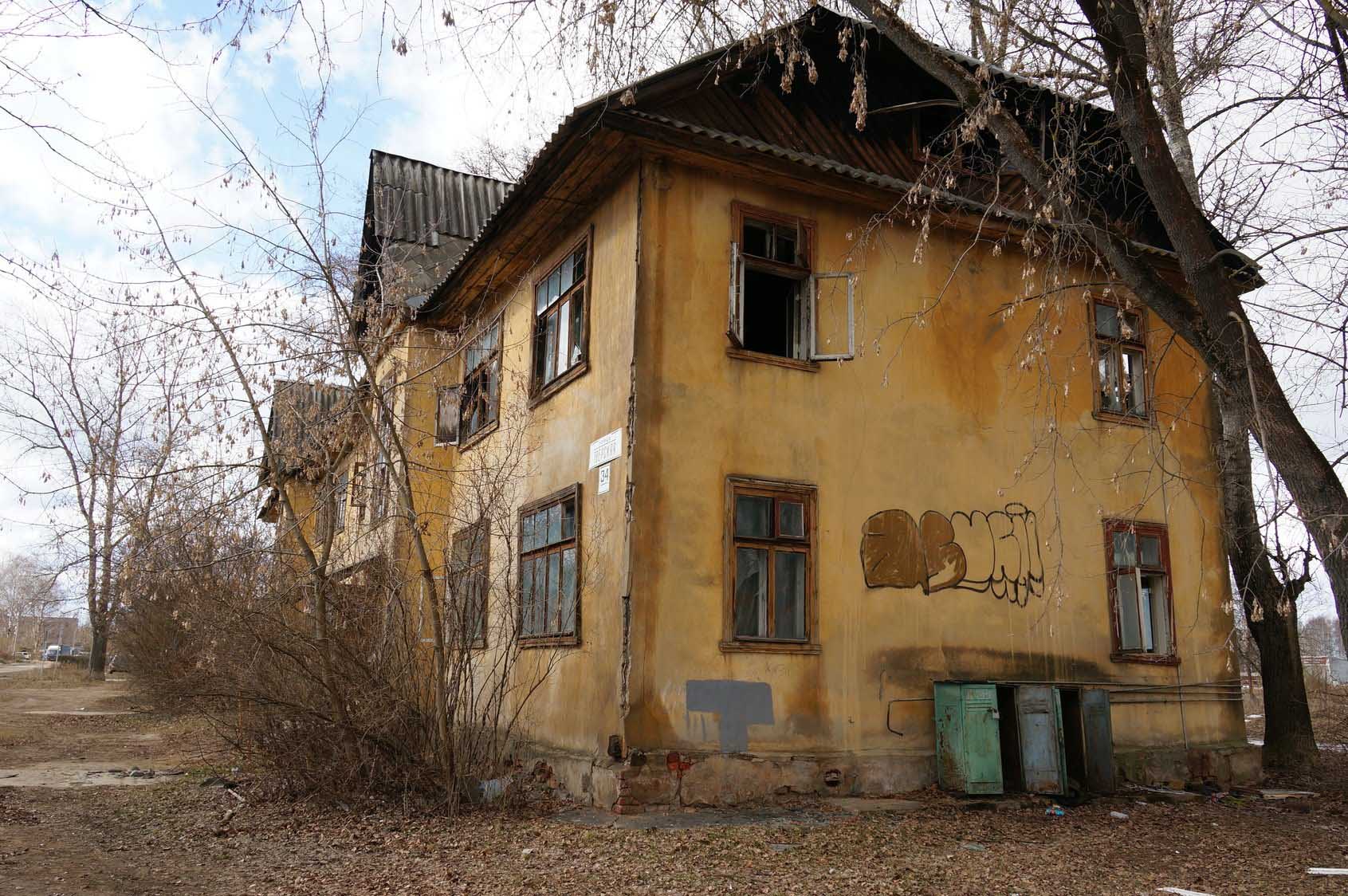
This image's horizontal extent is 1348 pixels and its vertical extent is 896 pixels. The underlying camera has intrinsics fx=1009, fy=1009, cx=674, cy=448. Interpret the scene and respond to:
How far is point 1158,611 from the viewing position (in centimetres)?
1157

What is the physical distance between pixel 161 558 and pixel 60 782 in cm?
286

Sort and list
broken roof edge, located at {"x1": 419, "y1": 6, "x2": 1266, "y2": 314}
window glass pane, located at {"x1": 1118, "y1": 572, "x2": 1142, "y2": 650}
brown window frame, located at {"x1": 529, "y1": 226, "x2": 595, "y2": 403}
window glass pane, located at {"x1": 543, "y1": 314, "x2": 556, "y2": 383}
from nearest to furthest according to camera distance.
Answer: broken roof edge, located at {"x1": 419, "y1": 6, "x2": 1266, "y2": 314} → brown window frame, located at {"x1": 529, "y1": 226, "x2": 595, "y2": 403} → window glass pane, located at {"x1": 1118, "y1": 572, "x2": 1142, "y2": 650} → window glass pane, located at {"x1": 543, "y1": 314, "x2": 556, "y2": 383}

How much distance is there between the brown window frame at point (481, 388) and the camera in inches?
509

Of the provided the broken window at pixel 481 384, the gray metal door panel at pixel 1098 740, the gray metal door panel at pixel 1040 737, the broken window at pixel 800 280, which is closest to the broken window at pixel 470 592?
the broken window at pixel 800 280

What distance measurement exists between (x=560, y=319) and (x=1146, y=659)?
24.7ft

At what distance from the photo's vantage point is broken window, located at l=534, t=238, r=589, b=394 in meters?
10.9

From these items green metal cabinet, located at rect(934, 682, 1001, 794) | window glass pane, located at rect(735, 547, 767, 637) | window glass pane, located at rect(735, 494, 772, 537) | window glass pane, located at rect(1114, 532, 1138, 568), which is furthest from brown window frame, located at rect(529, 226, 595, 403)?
window glass pane, located at rect(1114, 532, 1138, 568)

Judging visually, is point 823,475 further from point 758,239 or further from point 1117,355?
point 1117,355

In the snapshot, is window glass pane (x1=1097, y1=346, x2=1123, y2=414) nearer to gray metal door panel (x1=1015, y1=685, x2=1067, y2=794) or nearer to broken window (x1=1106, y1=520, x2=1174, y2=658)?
broken window (x1=1106, y1=520, x2=1174, y2=658)

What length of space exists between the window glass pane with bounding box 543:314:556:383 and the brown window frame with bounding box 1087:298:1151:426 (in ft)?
20.6

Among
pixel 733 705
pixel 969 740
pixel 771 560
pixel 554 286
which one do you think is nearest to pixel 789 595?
pixel 771 560

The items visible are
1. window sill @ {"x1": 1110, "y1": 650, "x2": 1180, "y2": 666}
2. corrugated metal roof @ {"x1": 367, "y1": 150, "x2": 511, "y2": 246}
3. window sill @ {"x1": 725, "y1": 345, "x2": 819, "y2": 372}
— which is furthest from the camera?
corrugated metal roof @ {"x1": 367, "y1": 150, "x2": 511, "y2": 246}

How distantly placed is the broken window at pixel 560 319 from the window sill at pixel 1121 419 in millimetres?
6002

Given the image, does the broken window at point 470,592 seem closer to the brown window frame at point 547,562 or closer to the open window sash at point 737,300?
the brown window frame at point 547,562
